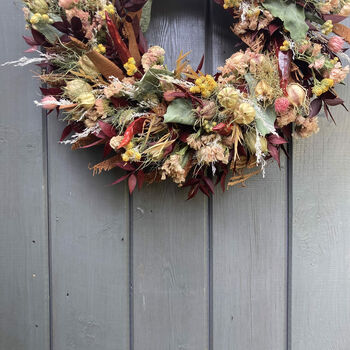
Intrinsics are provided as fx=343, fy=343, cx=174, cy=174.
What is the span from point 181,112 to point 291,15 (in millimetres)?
273

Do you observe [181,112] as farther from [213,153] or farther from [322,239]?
[322,239]

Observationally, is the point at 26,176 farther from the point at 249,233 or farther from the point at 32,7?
the point at 249,233

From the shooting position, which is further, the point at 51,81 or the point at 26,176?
the point at 26,176

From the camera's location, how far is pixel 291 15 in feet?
2.09

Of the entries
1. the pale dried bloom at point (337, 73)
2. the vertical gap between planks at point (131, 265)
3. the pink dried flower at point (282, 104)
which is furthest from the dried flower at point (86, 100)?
the pale dried bloom at point (337, 73)

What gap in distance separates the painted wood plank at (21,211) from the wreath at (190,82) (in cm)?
15

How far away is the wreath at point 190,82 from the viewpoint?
24.7 inches

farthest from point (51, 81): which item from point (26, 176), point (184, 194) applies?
point (184, 194)

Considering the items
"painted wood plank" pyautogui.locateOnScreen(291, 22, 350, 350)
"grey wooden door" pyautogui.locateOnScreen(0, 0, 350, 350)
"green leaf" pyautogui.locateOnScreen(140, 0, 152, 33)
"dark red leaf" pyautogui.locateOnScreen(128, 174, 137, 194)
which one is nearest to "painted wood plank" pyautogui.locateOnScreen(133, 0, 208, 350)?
"grey wooden door" pyautogui.locateOnScreen(0, 0, 350, 350)

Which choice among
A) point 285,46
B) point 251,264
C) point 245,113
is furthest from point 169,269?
point 285,46

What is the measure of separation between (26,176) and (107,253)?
0.27 meters

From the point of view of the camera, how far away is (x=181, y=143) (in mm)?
676

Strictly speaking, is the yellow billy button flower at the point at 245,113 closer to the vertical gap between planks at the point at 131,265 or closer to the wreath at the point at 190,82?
the wreath at the point at 190,82

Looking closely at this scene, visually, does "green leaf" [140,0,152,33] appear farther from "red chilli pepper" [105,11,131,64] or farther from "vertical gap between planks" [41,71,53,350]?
"vertical gap between planks" [41,71,53,350]
